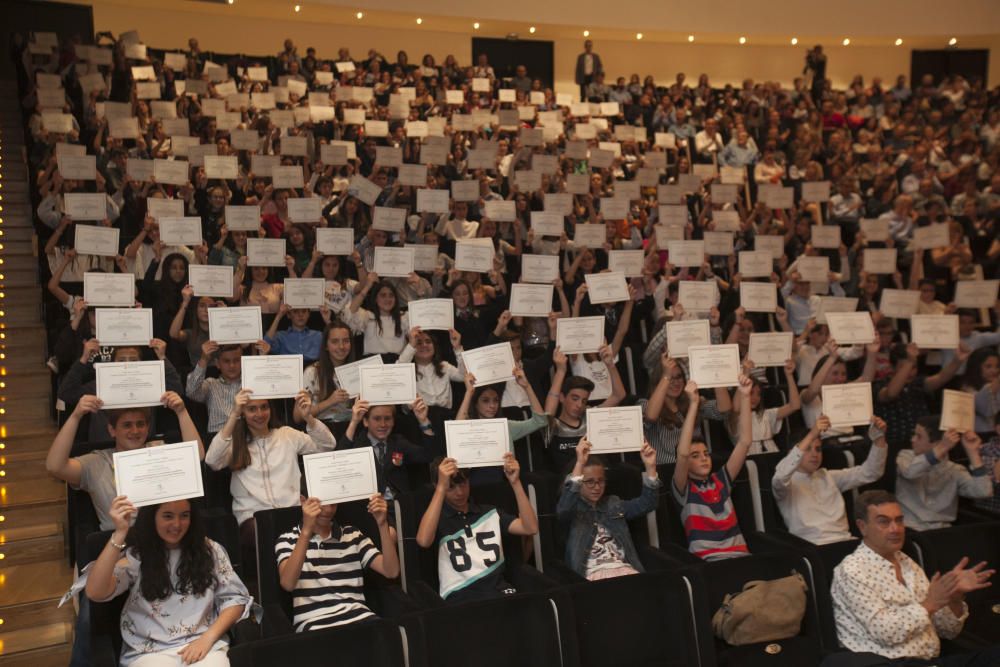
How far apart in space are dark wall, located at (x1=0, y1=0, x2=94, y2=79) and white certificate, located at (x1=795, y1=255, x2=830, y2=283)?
10.5 meters

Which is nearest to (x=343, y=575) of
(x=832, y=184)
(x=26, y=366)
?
(x=26, y=366)

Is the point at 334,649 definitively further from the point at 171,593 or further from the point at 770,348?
the point at 770,348

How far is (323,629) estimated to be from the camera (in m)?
3.57

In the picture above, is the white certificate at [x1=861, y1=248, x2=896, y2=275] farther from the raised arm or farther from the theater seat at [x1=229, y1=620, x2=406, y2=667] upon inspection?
the theater seat at [x1=229, y1=620, x2=406, y2=667]

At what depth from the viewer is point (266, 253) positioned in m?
Result: 7.09

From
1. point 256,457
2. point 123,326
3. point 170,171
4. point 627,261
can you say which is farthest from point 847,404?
point 170,171

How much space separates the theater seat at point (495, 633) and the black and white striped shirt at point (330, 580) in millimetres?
328

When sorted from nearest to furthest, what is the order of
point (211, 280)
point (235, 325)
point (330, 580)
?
point (330, 580), point (235, 325), point (211, 280)

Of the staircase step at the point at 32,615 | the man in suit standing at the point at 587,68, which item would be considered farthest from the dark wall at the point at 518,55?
the staircase step at the point at 32,615

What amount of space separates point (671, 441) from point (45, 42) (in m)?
9.33

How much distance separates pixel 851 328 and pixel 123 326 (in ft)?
14.1

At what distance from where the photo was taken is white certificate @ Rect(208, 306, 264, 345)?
550 cm

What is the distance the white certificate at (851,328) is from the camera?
6.02 m

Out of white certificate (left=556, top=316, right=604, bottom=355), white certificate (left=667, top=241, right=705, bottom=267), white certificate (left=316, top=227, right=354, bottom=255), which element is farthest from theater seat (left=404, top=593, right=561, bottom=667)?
white certificate (left=667, top=241, right=705, bottom=267)
